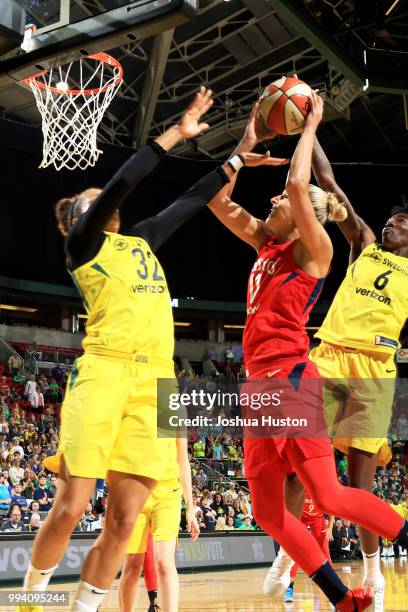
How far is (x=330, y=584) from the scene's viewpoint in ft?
13.9

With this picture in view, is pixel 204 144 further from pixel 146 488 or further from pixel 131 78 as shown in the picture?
pixel 146 488

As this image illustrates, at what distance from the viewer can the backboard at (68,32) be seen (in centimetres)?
633

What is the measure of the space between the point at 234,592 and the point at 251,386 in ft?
18.6

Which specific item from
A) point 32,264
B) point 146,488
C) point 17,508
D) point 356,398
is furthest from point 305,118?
point 32,264

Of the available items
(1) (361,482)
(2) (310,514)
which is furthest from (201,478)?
(1) (361,482)

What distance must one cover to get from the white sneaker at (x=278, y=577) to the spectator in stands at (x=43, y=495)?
8.28 meters

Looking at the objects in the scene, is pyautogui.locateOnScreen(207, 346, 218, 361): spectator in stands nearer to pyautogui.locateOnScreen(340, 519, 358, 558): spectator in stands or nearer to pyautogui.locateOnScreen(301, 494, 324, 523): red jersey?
pyautogui.locateOnScreen(340, 519, 358, 558): spectator in stands

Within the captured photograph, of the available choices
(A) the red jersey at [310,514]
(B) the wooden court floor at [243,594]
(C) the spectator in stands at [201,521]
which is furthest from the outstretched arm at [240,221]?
(C) the spectator in stands at [201,521]

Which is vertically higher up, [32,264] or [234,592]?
[32,264]

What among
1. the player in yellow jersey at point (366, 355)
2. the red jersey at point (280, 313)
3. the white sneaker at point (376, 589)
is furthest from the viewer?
the player in yellow jersey at point (366, 355)

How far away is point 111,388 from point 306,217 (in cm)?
158

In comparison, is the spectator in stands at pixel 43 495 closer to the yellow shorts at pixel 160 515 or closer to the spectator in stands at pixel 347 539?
the spectator in stands at pixel 347 539

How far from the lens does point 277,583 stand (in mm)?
4883

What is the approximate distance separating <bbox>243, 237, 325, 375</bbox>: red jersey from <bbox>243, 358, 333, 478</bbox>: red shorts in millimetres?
71
